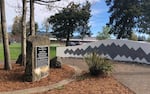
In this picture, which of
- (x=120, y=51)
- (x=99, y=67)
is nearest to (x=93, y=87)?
(x=99, y=67)

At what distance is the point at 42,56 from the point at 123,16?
44276 millimetres

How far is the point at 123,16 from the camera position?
2190 inches

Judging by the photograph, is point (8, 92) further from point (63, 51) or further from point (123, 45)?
point (63, 51)

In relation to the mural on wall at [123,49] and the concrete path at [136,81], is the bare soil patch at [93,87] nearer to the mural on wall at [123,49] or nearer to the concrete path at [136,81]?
the concrete path at [136,81]

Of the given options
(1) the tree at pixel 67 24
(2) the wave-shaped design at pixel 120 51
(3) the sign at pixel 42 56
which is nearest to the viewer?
(3) the sign at pixel 42 56

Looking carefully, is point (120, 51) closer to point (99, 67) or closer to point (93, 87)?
point (99, 67)

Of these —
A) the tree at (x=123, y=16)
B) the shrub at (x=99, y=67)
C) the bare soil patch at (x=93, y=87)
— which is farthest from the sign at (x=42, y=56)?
the tree at (x=123, y=16)

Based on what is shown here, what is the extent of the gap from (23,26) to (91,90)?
6.04m

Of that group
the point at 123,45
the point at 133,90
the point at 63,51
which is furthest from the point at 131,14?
the point at 133,90

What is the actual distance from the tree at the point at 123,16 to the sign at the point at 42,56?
4103 centimetres

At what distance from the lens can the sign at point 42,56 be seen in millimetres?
12234

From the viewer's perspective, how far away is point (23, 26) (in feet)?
50.5

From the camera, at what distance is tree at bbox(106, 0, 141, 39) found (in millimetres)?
53000

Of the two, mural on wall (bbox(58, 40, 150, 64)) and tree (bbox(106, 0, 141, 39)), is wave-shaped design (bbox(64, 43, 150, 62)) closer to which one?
mural on wall (bbox(58, 40, 150, 64))
